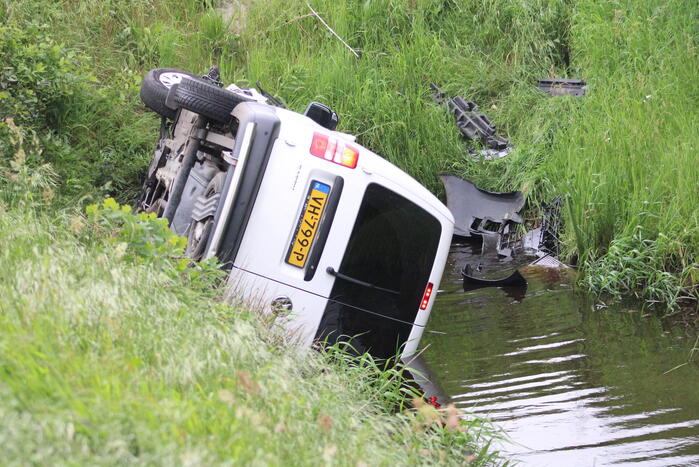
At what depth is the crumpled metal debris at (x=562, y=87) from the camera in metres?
10.7

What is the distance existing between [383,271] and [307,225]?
599 millimetres

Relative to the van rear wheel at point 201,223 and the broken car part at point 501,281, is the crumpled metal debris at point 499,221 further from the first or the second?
the van rear wheel at point 201,223

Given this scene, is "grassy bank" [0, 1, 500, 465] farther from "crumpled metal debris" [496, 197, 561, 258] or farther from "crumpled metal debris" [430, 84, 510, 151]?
"crumpled metal debris" [430, 84, 510, 151]

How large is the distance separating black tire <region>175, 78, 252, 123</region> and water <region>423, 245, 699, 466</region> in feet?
7.84

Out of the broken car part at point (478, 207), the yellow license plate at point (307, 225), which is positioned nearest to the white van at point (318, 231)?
the yellow license plate at point (307, 225)

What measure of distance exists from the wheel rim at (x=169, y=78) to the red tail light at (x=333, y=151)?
269cm

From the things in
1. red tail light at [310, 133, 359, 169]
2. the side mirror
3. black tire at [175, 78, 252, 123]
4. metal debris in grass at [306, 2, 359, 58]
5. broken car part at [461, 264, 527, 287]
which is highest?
metal debris in grass at [306, 2, 359, 58]

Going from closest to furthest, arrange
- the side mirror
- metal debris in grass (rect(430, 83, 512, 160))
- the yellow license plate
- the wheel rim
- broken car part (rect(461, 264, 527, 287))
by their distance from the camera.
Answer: the yellow license plate
the side mirror
the wheel rim
broken car part (rect(461, 264, 527, 287))
metal debris in grass (rect(430, 83, 512, 160))

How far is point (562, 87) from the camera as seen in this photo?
10.9 m

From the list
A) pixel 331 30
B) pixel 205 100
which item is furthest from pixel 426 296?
pixel 331 30

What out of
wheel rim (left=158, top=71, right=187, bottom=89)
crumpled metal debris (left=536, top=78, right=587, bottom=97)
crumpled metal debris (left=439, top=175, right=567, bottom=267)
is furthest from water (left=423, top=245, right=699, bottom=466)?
crumpled metal debris (left=536, top=78, right=587, bottom=97)

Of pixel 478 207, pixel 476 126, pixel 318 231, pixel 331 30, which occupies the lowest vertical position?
pixel 318 231

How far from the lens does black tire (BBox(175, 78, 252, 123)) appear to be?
19.0 feet

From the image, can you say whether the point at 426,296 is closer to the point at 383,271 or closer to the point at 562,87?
the point at 383,271
